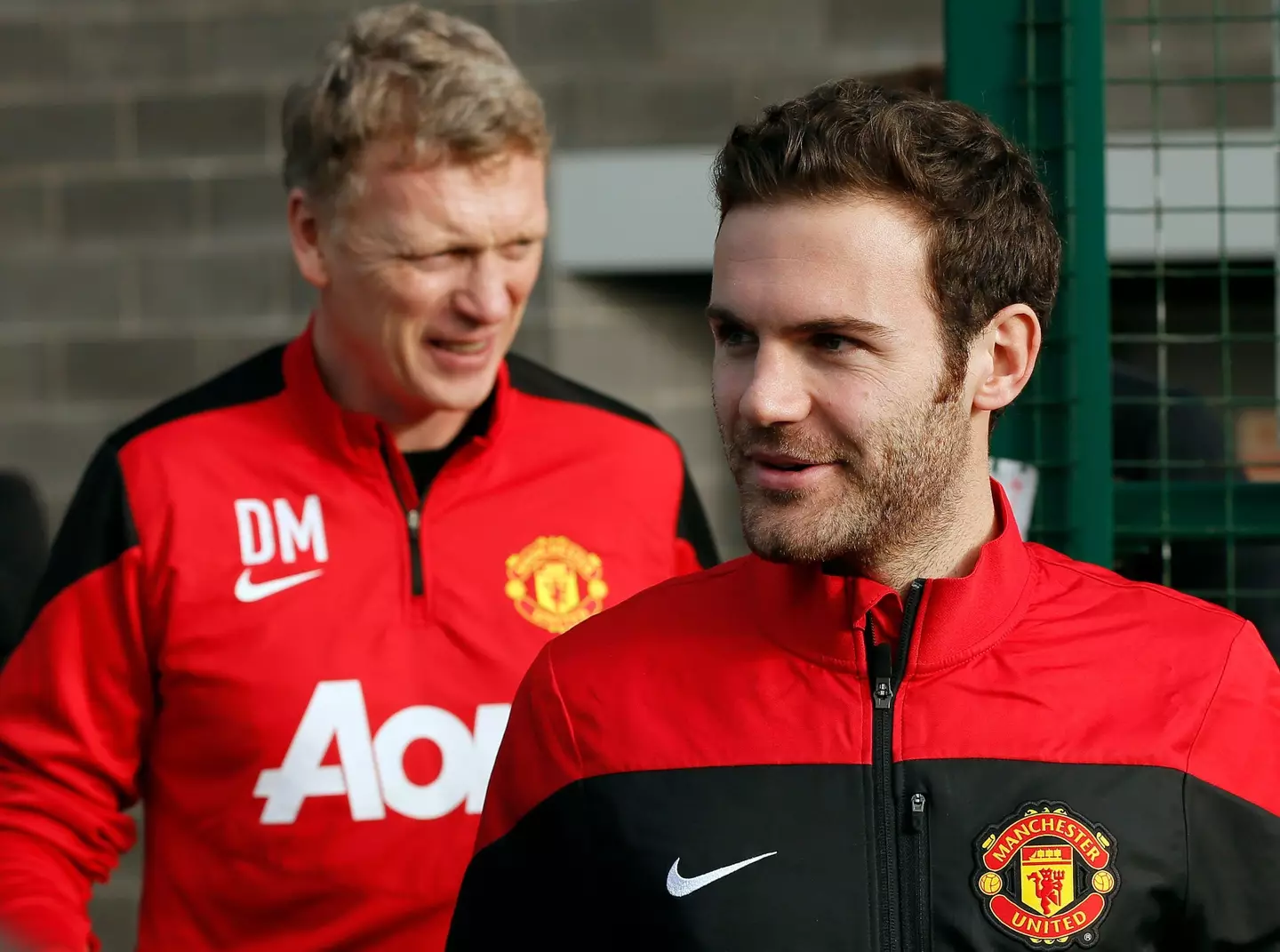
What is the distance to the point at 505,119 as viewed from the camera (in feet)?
7.48

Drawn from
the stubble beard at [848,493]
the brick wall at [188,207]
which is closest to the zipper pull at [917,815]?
the stubble beard at [848,493]

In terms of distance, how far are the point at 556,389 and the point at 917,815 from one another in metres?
1.18

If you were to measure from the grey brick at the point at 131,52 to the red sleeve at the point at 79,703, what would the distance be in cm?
265

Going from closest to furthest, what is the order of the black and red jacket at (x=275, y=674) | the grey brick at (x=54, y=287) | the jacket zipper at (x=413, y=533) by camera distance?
the black and red jacket at (x=275, y=674), the jacket zipper at (x=413, y=533), the grey brick at (x=54, y=287)

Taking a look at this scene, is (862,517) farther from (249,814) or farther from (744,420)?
(249,814)

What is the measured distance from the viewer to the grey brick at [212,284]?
4531mm

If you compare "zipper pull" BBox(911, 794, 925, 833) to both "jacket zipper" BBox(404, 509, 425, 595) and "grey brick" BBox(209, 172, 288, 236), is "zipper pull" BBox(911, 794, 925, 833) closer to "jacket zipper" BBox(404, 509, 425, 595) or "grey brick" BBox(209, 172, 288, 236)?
"jacket zipper" BBox(404, 509, 425, 595)

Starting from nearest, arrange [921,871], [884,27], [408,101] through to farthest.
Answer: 1. [921,871]
2. [408,101]
3. [884,27]

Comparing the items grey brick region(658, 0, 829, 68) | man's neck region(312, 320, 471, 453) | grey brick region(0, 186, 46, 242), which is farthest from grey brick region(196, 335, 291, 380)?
man's neck region(312, 320, 471, 453)

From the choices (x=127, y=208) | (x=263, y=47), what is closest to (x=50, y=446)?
(x=127, y=208)

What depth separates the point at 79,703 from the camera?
2.16 meters

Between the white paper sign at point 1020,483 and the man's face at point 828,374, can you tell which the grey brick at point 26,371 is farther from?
the man's face at point 828,374

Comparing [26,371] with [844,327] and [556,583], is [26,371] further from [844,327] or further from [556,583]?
[844,327]

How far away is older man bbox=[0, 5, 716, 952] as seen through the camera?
2131 mm
